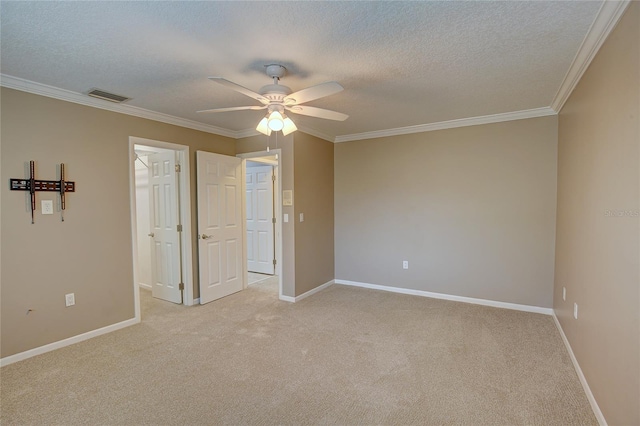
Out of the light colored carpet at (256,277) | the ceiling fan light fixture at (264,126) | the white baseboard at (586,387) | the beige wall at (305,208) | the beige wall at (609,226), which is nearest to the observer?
the beige wall at (609,226)

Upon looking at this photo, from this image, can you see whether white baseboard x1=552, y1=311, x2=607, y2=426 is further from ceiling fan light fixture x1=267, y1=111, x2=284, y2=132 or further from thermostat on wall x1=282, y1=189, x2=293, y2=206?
thermostat on wall x1=282, y1=189, x2=293, y2=206

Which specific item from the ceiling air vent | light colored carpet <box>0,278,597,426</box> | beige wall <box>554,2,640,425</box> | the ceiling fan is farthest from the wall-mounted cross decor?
beige wall <box>554,2,640,425</box>

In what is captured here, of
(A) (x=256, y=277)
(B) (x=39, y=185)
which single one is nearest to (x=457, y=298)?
(A) (x=256, y=277)

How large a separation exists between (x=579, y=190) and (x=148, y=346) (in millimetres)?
4069

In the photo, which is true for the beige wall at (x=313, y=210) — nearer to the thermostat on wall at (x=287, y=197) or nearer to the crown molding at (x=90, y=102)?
the thermostat on wall at (x=287, y=197)

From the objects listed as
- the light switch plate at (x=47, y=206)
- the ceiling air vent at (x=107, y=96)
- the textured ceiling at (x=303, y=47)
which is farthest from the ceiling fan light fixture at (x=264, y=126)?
the light switch plate at (x=47, y=206)

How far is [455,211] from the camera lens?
429 cm

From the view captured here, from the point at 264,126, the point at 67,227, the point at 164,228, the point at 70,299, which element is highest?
the point at 264,126

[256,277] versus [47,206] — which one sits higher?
[47,206]

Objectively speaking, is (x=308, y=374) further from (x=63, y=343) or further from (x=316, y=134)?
(x=316, y=134)

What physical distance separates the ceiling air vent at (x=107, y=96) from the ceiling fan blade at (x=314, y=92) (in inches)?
72.0

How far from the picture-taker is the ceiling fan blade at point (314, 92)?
6.90 ft

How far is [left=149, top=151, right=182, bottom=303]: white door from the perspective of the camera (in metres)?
4.22

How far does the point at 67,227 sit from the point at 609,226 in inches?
169
